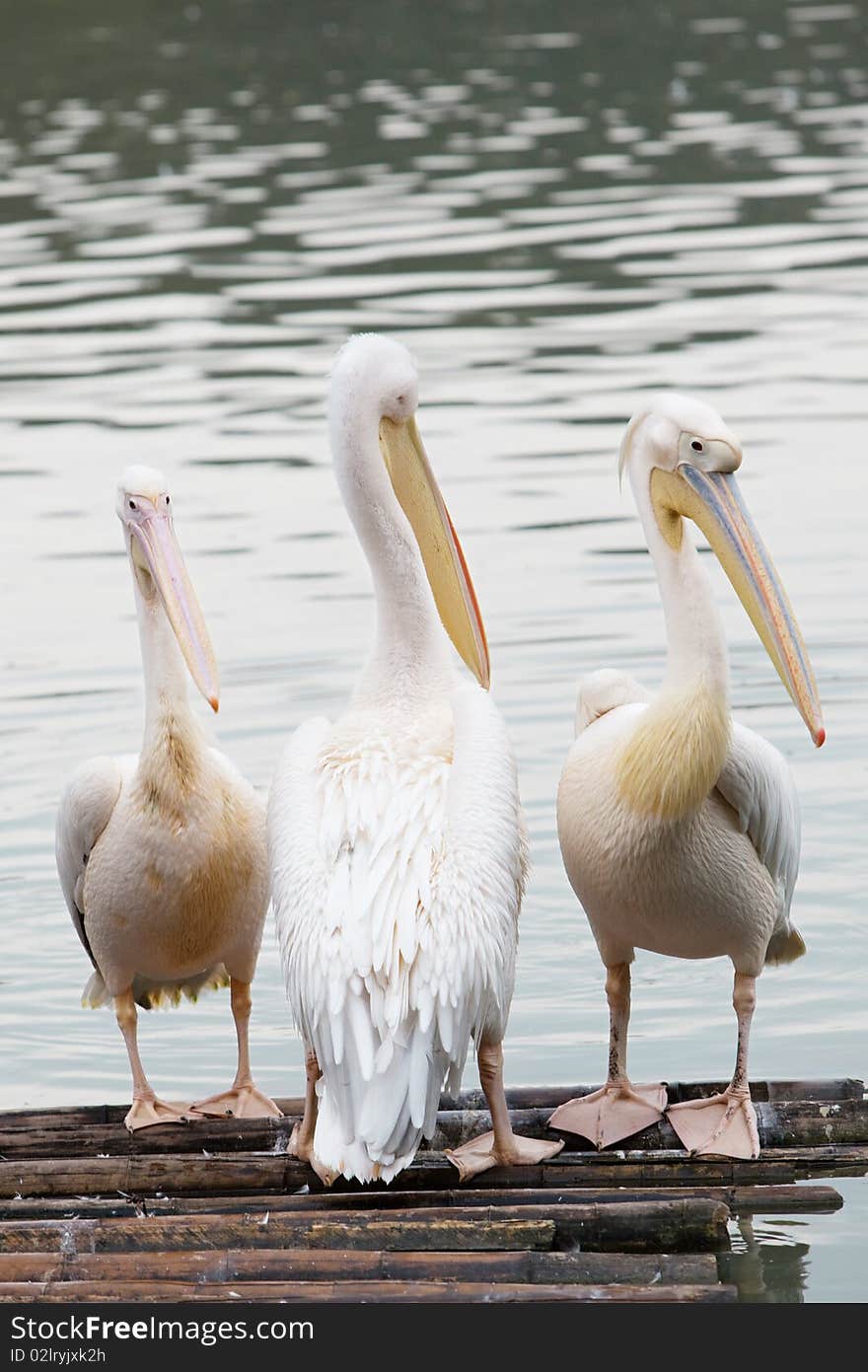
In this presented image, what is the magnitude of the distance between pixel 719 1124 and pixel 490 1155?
1.57 ft

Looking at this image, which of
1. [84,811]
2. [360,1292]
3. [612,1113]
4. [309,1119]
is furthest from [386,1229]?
[84,811]

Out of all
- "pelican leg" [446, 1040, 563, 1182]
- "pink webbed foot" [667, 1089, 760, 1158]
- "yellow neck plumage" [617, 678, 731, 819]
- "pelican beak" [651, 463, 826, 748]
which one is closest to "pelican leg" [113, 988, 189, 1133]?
"pelican leg" [446, 1040, 563, 1182]

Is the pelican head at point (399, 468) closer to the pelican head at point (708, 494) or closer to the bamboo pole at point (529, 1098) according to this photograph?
the pelican head at point (708, 494)

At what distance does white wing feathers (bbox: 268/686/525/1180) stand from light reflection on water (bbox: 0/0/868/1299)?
2.82 feet

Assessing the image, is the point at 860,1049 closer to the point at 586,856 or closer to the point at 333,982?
the point at 586,856

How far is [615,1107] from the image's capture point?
183 inches

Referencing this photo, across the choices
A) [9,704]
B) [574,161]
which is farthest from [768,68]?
[9,704]

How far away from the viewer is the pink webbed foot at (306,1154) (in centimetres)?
423

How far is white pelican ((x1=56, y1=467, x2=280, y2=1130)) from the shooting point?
4.89 metres

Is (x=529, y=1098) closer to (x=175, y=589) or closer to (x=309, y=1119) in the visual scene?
(x=309, y=1119)

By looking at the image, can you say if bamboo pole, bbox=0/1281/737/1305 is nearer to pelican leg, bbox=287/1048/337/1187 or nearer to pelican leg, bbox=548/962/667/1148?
pelican leg, bbox=287/1048/337/1187

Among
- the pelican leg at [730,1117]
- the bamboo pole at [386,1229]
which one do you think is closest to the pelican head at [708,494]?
the pelican leg at [730,1117]

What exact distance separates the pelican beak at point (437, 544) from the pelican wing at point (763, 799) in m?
0.70
